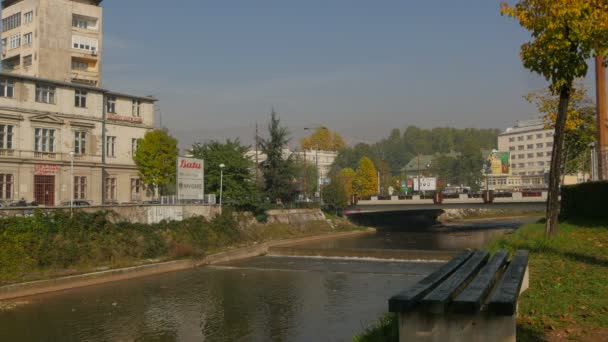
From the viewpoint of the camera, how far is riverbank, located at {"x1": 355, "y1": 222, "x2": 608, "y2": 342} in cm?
998

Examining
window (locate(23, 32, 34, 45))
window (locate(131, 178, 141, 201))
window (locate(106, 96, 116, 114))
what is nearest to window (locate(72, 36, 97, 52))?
window (locate(23, 32, 34, 45))

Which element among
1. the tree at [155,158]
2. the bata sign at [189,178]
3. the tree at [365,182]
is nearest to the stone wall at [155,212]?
the bata sign at [189,178]

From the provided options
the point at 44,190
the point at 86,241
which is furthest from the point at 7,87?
the point at 86,241

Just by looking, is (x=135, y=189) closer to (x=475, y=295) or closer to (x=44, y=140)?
(x=44, y=140)

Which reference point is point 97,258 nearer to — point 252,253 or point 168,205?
point 168,205

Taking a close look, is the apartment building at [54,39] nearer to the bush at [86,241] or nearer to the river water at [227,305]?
the bush at [86,241]

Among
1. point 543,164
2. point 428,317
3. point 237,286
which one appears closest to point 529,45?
point 428,317

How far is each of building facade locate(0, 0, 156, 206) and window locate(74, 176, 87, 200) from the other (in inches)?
4.3

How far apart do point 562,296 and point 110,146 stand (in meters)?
61.6

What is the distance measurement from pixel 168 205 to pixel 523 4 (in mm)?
42675

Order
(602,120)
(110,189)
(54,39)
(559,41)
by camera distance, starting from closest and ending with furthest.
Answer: (559,41) → (602,120) → (110,189) → (54,39)

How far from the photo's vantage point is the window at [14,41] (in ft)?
261

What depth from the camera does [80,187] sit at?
206ft

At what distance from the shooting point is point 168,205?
187 feet
